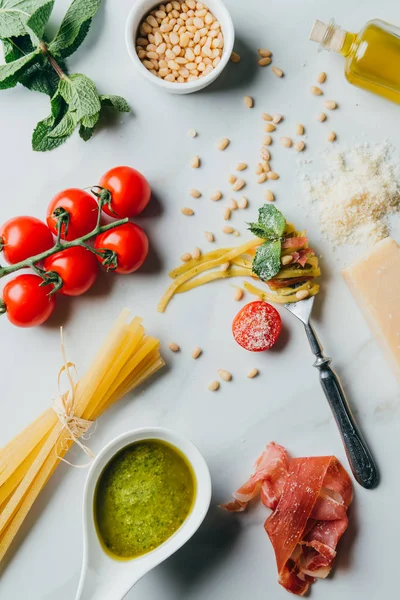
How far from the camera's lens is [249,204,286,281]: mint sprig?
196cm

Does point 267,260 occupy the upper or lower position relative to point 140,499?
upper

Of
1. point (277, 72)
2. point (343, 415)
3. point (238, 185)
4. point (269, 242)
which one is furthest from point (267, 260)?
point (277, 72)

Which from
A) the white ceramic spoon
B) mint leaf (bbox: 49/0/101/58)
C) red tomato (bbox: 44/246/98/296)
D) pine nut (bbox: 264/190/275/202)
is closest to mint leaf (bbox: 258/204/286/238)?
pine nut (bbox: 264/190/275/202)

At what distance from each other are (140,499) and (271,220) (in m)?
0.97

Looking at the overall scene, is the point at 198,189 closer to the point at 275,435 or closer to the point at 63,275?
the point at 63,275

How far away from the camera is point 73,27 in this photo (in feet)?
6.74

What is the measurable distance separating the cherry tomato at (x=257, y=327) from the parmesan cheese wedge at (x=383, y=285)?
308 millimetres

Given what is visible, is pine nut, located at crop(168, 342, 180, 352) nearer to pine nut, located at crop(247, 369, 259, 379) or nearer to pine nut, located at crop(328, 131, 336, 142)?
pine nut, located at crop(247, 369, 259, 379)

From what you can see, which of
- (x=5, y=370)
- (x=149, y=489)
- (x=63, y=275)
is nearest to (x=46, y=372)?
(x=5, y=370)

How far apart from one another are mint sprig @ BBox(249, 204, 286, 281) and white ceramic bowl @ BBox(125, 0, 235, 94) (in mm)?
465

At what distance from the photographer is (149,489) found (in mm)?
1857

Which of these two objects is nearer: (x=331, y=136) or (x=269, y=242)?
(x=269, y=242)

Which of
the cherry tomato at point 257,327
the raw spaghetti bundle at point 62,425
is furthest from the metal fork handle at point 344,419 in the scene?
the raw spaghetti bundle at point 62,425

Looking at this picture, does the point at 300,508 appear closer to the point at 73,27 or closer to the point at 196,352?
the point at 196,352
